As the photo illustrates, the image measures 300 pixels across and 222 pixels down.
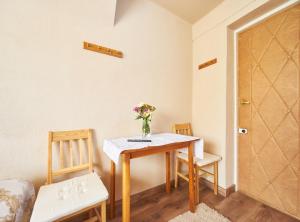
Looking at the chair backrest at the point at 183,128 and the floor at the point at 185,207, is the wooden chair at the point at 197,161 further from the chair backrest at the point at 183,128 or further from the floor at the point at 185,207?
the floor at the point at 185,207

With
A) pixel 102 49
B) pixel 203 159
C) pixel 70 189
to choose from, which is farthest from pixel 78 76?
pixel 203 159

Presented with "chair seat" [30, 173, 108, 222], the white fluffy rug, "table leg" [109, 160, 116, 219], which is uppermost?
"chair seat" [30, 173, 108, 222]

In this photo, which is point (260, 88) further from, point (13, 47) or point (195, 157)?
point (13, 47)

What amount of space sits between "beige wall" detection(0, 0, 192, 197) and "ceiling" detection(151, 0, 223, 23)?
11 centimetres

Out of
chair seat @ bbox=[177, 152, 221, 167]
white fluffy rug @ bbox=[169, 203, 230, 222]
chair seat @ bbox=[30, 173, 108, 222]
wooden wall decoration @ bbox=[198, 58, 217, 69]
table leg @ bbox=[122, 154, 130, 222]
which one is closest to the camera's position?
chair seat @ bbox=[30, 173, 108, 222]

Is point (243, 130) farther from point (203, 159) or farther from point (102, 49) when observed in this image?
point (102, 49)

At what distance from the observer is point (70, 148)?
1.38m

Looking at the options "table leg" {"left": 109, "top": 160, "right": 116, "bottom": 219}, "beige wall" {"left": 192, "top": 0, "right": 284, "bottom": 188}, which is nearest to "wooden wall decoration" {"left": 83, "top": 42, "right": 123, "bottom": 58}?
"table leg" {"left": 109, "top": 160, "right": 116, "bottom": 219}

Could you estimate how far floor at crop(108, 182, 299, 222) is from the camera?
151cm

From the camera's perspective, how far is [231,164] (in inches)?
79.3

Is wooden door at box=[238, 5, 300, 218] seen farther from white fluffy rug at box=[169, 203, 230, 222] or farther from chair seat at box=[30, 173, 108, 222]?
chair seat at box=[30, 173, 108, 222]

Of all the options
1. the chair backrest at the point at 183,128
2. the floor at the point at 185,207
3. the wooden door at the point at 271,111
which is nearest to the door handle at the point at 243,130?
the wooden door at the point at 271,111

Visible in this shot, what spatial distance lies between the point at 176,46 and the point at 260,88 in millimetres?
1371

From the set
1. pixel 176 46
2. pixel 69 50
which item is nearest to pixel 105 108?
pixel 69 50
